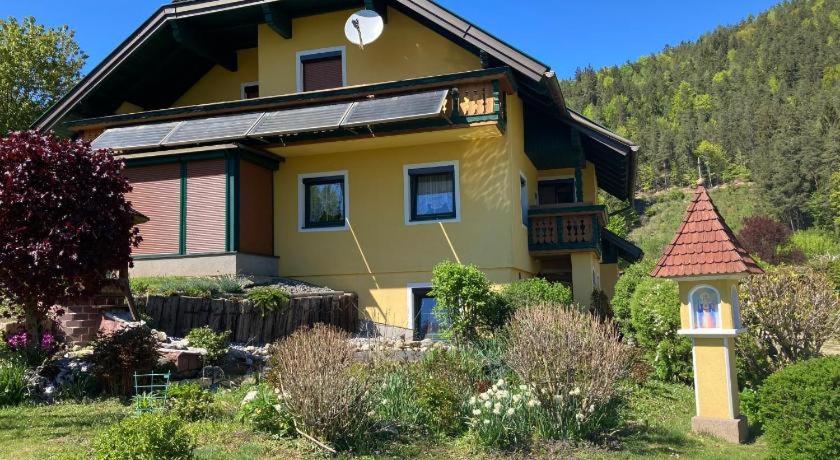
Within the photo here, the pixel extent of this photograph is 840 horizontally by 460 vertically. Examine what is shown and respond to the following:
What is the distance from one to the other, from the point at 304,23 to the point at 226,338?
377 inches

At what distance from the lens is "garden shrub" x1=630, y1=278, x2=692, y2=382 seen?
11703 millimetres

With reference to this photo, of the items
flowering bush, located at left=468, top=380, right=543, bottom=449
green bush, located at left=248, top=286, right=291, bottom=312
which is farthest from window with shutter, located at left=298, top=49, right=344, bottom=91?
flowering bush, located at left=468, top=380, right=543, bottom=449

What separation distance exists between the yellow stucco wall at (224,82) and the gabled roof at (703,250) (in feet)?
44.6

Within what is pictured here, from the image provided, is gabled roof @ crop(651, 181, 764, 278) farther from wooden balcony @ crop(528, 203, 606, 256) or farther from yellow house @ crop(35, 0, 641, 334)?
wooden balcony @ crop(528, 203, 606, 256)

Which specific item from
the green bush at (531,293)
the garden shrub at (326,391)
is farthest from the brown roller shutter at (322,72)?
the garden shrub at (326,391)

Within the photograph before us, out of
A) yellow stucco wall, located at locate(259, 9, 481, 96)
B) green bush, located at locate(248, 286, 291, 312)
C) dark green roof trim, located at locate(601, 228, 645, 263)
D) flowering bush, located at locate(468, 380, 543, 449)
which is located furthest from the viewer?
dark green roof trim, located at locate(601, 228, 645, 263)

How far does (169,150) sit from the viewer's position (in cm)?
1645

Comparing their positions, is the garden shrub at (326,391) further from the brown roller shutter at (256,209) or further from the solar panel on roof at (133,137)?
the solar panel on roof at (133,137)

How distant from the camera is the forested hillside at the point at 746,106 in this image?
7662cm

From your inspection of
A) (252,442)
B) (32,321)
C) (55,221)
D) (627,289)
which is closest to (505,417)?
(252,442)

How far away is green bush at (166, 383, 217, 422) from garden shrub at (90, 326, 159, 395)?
1237 millimetres

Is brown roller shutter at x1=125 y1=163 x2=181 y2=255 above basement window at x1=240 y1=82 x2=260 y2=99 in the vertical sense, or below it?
below

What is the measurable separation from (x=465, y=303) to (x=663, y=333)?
3.43 metres

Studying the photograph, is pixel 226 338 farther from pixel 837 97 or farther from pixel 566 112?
pixel 837 97
